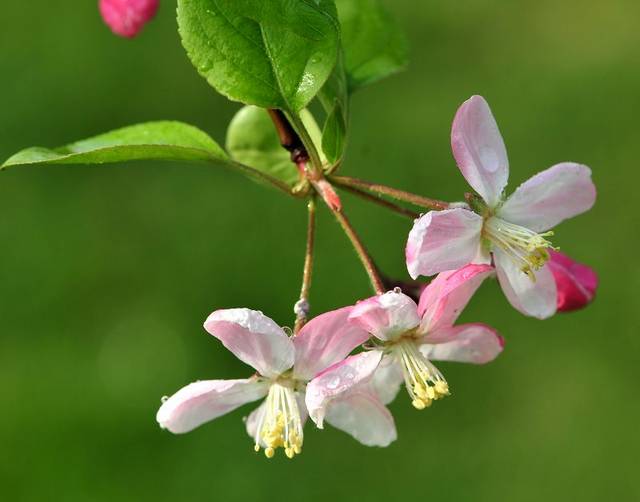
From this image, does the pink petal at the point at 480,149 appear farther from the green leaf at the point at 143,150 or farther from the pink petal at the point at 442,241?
the green leaf at the point at 143,150

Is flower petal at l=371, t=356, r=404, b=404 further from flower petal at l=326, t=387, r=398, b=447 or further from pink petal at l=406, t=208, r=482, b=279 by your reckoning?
pink petal at l=406, t=208, r=482, b=279

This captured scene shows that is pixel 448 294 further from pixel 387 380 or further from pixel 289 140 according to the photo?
pixel 289 140

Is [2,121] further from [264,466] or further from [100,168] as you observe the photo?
[264,466]

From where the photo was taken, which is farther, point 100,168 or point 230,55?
point 100,168

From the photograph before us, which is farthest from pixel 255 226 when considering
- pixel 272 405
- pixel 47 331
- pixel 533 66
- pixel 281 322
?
pixel 272 405

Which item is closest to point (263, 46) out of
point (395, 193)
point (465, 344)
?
point (395, 193)
